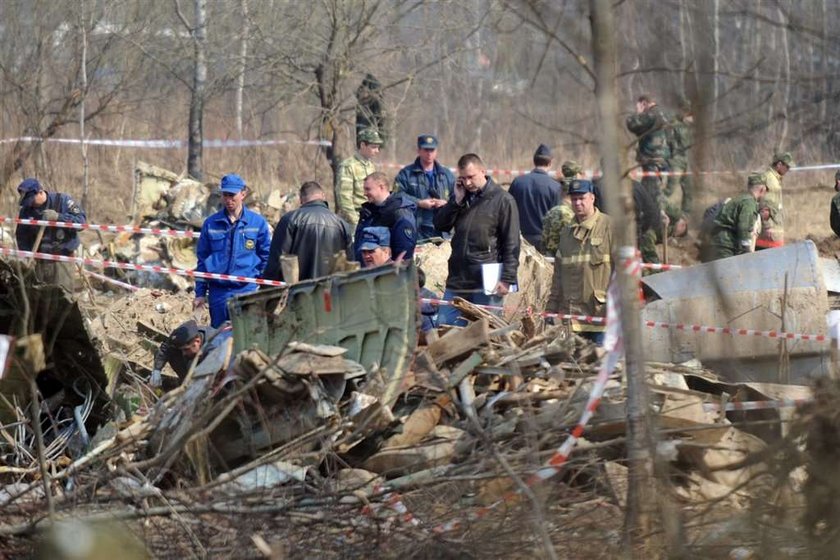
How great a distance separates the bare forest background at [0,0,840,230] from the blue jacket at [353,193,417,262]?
1.21 meters

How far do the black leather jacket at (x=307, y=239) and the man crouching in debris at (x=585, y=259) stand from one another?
181 cm

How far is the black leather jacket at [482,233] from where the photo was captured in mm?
10336

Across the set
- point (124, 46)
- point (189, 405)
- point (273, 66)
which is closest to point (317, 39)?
point (273, 66)

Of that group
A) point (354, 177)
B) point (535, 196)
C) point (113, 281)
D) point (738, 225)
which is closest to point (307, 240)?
point (354, 177)

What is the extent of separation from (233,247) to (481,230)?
2178 millimetres

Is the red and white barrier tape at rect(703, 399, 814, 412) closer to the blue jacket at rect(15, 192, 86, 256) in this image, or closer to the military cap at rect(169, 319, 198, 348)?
the military cap at rect(169, 319, 198, 348)

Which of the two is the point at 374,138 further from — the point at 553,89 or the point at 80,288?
the point at 553,89

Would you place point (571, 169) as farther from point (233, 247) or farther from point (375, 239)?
point (375, 239)

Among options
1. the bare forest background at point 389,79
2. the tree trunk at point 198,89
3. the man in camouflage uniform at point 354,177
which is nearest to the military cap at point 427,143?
the bare forest background at point 389,79

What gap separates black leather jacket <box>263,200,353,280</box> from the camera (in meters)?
10.2

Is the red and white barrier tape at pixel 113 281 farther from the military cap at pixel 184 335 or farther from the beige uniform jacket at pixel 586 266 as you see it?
the beige uniform jacket at pixel 586 266

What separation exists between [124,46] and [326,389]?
1549 cm

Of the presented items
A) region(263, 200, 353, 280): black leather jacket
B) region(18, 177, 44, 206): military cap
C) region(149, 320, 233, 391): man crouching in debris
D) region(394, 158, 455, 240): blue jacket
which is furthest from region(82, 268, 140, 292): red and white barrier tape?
region(149, 320, 233, 391): man crouching in debris

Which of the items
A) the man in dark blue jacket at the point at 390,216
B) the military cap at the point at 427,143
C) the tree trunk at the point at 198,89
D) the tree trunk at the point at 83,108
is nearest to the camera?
the man in dark blue jacket at the point at 390,216
